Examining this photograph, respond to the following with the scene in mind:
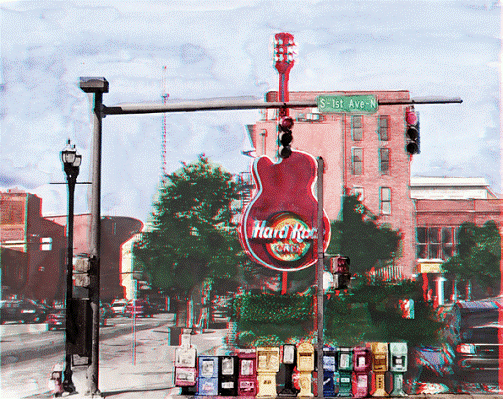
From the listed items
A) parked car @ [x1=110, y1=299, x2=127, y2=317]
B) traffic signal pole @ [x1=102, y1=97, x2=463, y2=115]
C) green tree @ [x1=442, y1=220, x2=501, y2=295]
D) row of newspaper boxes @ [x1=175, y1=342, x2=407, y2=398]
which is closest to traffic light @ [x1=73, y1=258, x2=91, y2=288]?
traffic signal pole @ [x1=102, y1=97, x2=463, y2=115]

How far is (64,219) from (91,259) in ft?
104

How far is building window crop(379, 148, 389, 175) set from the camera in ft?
146

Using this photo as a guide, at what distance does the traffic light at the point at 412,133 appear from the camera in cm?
1220

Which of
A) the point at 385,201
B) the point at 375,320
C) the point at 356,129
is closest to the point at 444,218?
the point at 385,201

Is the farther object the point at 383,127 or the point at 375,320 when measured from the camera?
the point at 383,127

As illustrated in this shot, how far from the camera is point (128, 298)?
41781 millimetres

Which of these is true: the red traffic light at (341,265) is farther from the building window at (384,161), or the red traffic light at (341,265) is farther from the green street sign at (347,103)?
the building window at (384,161)

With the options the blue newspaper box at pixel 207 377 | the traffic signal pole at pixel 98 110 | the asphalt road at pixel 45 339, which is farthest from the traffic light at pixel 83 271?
the asphalt road at pixel 45 339

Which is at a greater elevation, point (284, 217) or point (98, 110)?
point (98, 110)

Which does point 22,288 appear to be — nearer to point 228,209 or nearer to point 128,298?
point 128,298

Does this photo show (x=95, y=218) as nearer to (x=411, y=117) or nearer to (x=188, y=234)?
(x=411, y=117)

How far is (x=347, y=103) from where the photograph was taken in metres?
12.4

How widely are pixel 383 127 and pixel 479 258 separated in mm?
11624

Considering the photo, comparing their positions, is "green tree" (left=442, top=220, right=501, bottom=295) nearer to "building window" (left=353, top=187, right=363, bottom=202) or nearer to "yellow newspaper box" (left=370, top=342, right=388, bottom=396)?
"building window" (left=353, top=187, right=363, bottom=202)
